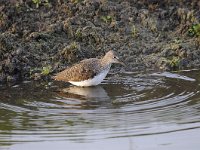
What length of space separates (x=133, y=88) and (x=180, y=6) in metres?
3.71

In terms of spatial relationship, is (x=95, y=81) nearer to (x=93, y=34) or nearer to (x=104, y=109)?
(x=104, y=109)

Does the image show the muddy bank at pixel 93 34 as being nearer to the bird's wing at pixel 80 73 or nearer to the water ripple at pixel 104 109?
the bird's wing at pixel 80 73

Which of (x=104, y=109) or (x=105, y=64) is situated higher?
(x=105, y=64)

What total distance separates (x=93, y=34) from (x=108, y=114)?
141 inches

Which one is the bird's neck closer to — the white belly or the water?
the white belly

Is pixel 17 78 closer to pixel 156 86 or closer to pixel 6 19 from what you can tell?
pixel 6 19

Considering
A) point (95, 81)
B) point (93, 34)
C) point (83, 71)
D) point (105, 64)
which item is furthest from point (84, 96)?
point (93, 34)

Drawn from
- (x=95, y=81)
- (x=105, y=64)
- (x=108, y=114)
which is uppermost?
(x=105, y=64)

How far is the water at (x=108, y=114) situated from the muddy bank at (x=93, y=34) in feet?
2.24

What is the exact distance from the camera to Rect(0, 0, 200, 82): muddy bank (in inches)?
484

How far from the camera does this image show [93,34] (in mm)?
12914

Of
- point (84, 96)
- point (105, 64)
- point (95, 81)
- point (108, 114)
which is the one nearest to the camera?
point (108, 114)

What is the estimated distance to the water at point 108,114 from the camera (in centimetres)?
852

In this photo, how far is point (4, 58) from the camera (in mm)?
12016
